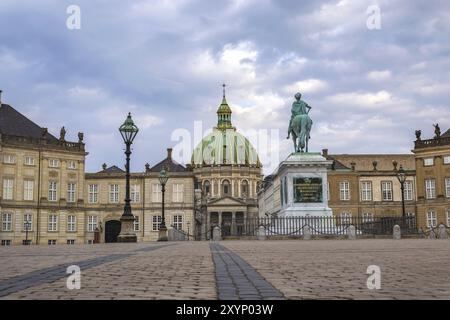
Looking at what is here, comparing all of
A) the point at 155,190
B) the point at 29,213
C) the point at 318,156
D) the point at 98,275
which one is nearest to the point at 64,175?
the point at 29,213

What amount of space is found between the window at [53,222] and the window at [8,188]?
572 centimetres

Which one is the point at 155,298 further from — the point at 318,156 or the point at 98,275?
the point at 318,156

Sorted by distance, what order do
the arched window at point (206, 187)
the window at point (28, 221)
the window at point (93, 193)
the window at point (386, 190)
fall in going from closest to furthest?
the window at point (28, 221)
the window at point (93, 193)
the window at point (386, 190)
the arched window at point (206, 187)

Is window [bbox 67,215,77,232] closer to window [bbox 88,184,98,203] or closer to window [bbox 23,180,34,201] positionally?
window [bbox 23,180,34,201]

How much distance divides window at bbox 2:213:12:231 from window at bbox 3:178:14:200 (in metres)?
1.99

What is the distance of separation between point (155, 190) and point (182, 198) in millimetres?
4252

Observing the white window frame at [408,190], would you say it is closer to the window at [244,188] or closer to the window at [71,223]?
the window at [71,223]

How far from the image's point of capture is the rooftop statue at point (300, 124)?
34531mm

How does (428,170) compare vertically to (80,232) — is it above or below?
above

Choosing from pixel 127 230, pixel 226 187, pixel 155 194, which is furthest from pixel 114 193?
pixel 226 187

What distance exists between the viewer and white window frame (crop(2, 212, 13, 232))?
221 feet

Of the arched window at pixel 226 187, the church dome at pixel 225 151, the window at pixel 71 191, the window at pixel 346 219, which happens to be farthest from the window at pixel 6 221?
the church dome at pixel 225 151
